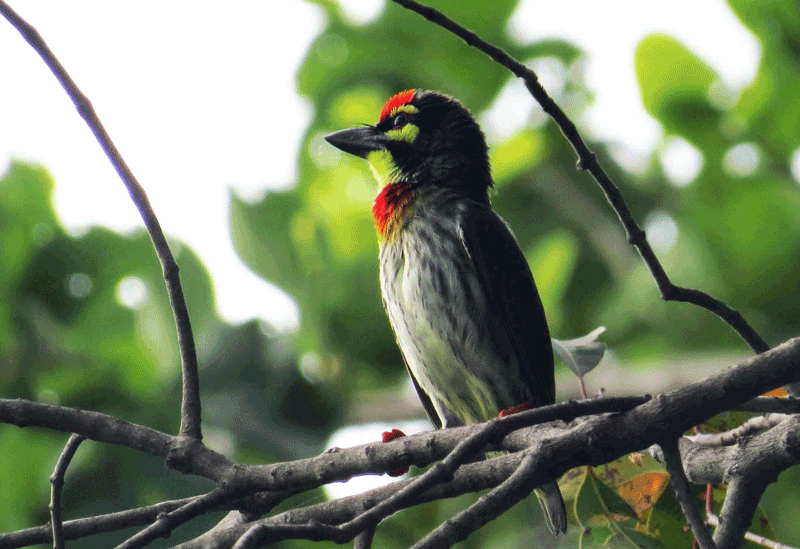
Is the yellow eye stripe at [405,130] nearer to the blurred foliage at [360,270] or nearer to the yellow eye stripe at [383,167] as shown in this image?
the yellow eye stripe at [383,167]

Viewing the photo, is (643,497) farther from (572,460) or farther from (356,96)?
(356,96)

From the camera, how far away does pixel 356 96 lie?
240 inches

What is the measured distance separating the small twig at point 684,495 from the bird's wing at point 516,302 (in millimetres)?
1955

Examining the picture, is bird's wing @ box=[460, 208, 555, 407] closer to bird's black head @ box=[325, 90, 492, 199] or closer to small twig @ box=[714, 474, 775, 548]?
bird's black head @ box=[325, 90, 492, 199]

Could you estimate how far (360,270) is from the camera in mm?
5027

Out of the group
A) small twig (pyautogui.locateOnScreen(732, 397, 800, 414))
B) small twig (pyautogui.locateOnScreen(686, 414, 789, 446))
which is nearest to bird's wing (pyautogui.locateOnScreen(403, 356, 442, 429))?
small twig (pyautogui.locateOnScreen(686, 414, 789, 446))

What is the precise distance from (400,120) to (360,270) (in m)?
0.82

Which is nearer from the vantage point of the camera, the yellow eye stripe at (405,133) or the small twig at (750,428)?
the small twig at (750,428)

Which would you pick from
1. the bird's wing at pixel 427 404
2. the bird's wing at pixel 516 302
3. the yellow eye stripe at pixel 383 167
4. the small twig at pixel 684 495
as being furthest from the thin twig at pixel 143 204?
the yellow eye stripe at pixel 383 167

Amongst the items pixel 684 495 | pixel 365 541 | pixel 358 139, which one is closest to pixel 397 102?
pixel 358 139

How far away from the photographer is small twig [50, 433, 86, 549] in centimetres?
201

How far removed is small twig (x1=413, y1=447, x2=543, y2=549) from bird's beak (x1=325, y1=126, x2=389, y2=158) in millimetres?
3112

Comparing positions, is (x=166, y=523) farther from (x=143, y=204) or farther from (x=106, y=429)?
(x=143, y=204)

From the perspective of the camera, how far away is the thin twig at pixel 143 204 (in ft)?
6.83
